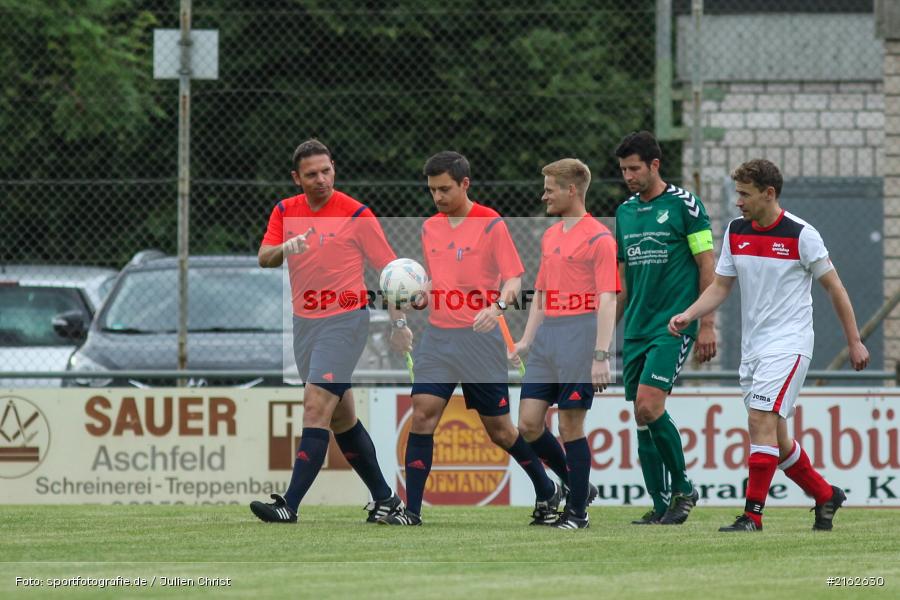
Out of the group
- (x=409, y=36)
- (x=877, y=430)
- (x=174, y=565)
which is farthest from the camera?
(x=409, y=36)

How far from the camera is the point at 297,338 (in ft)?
32.7

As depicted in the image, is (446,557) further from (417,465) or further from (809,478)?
(809,478)

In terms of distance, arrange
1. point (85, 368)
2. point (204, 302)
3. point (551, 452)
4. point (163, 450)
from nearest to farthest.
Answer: point (551, 452) < point (163, 450) < point (85, 368) < point (204, 302)

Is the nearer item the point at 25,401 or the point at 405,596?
the point at 405,596

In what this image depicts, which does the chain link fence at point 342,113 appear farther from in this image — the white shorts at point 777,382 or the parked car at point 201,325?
the white shorts at point 777,382

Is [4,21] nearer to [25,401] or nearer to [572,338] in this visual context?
[25,401]

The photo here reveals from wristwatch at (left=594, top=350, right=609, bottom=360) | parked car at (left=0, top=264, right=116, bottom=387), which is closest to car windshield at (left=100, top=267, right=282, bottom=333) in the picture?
parked car at (left=0, top=264, right=116, bottom=387)

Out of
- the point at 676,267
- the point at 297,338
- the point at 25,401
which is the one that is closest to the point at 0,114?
the point at 25,401

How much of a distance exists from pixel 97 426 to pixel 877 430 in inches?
224

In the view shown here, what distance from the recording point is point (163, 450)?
1305 cm

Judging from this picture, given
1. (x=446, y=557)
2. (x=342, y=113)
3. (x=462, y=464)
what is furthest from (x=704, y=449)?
(x=342, y=113)

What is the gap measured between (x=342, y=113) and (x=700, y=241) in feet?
34.4

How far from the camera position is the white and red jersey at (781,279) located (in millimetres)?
9117

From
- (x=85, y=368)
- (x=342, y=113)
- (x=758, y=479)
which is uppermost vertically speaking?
(x=342, y=113)
